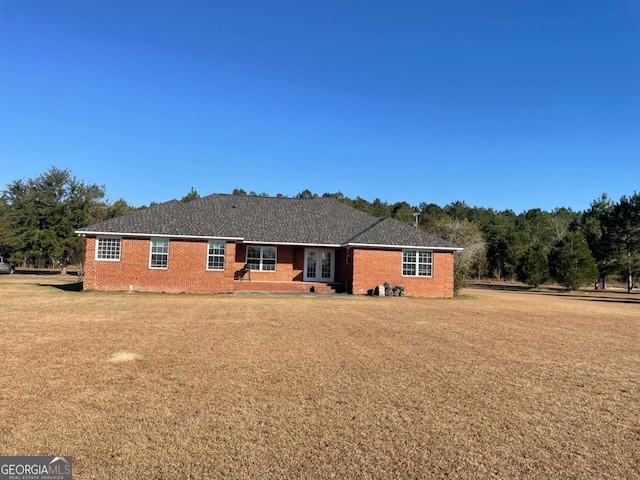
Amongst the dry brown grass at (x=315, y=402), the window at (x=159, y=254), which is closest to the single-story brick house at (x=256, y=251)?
the window at (x=159, y=254)

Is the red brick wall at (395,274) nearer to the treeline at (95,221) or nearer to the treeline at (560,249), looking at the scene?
the treeline at (560,249)

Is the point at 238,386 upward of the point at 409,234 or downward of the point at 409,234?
downward

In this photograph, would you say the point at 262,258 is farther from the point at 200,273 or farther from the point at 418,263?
the point at 418,263

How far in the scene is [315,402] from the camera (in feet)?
17.5

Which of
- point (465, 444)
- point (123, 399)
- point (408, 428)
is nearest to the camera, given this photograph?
point (465, 444)

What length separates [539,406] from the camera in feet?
17.8

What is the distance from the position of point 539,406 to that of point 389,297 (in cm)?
1700

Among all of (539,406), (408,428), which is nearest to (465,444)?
(408,428)

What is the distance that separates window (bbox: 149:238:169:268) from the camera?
847 inches

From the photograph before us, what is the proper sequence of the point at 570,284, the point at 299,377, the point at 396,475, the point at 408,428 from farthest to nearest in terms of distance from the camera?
the point at 570,284 < the point at 299,377 < the point at 408,428 < the point at 396,475

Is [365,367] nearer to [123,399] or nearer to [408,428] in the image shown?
→ [408,428]

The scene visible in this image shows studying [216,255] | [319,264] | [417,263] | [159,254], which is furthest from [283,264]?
[417,263]

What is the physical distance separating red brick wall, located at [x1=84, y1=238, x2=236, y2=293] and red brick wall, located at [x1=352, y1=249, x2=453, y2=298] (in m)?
6.98

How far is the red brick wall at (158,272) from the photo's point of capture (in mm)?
21094
